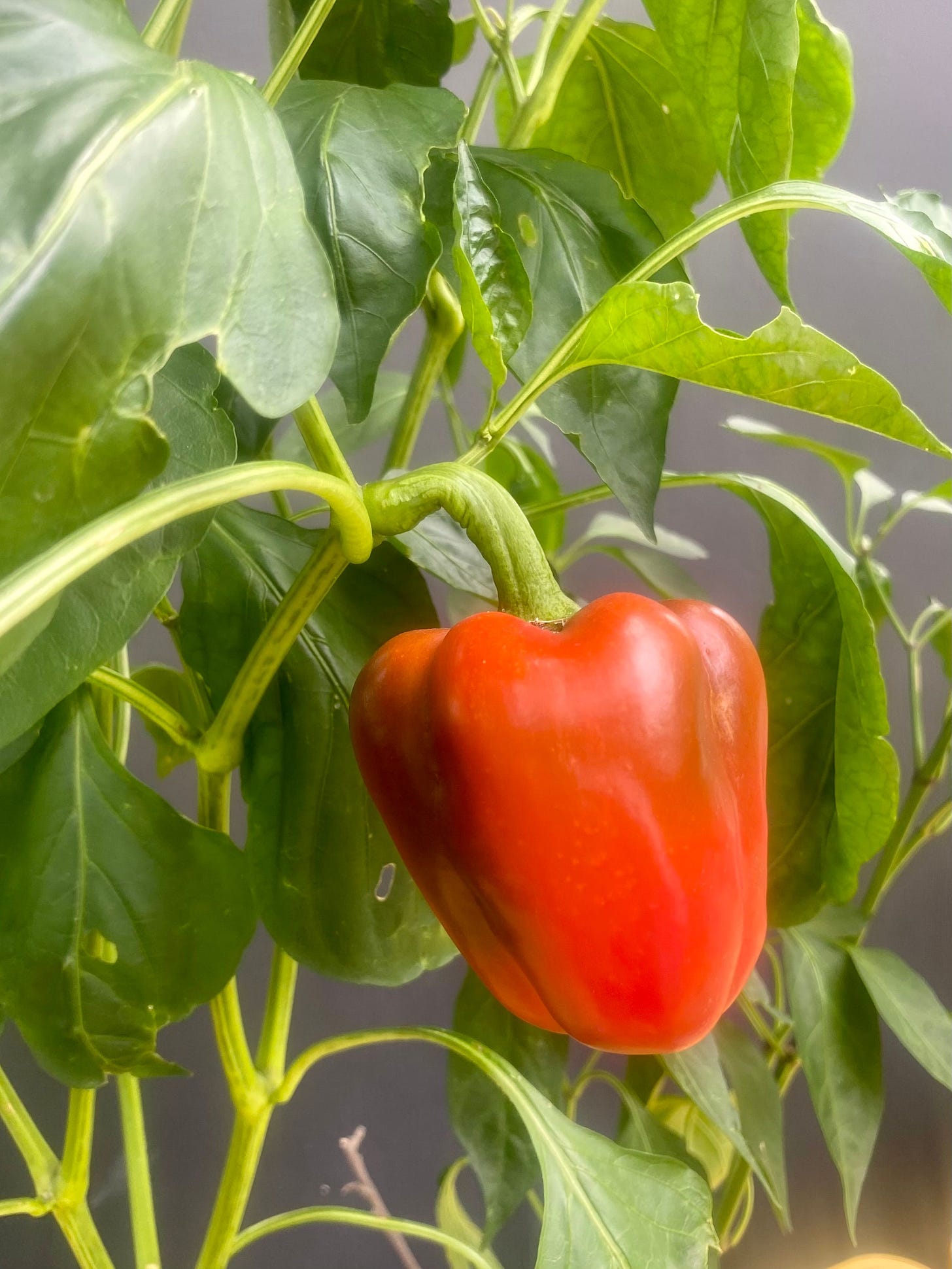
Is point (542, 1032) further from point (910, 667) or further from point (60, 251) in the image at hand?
point (60, 251)

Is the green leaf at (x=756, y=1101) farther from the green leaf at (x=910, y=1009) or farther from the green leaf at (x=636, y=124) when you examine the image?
the green leaf at (x=636, y=124)

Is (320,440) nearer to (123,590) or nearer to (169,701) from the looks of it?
(123,590)

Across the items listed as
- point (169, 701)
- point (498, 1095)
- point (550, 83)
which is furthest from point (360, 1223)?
point (550, 83)

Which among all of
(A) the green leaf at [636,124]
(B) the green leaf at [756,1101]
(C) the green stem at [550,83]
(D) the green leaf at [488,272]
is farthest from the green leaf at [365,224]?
(B) the green leaf at [756,1101]

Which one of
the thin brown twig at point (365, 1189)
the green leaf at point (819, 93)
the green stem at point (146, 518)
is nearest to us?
the green stem at point (146, 518)

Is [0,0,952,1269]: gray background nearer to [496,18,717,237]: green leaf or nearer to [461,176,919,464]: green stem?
[496,18,717,237]: green leaf

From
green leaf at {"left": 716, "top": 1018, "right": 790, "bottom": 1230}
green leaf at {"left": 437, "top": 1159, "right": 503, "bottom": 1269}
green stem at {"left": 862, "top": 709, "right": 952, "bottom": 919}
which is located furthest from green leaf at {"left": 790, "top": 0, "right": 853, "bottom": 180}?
green leaf at {"left": 437, "top": 1159, "right": 503, "bottom": 1269}
